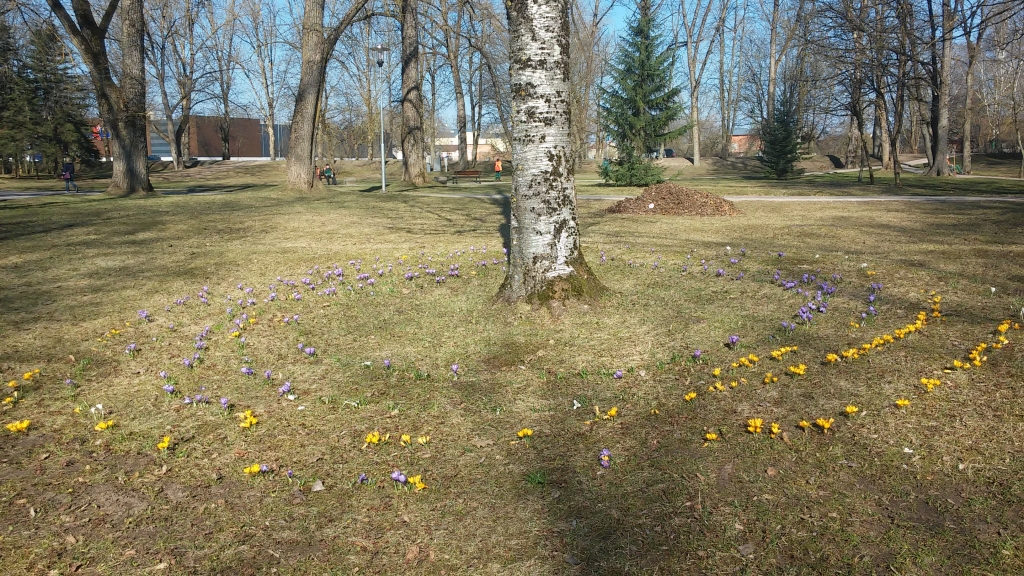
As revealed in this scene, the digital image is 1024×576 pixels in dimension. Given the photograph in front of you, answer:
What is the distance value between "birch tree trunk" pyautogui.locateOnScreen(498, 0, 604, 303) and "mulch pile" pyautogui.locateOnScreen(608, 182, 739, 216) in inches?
342

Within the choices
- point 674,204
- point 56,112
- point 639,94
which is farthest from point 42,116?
point 674,204

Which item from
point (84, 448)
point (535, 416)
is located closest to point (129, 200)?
point (84, 448)

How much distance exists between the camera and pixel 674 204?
14164 mm

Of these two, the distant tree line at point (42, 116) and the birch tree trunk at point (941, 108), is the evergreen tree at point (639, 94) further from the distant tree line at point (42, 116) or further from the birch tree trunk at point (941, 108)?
the distant tree line at point (42, 116)

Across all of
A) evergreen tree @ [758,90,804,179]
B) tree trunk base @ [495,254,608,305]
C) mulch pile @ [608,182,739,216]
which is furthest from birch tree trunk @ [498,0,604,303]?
evergreen tree @ [758,90,804,179]

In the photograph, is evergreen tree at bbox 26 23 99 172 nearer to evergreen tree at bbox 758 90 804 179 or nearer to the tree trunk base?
evergreen tree at bbox 758 90 804 179

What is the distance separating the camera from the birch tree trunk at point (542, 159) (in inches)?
214

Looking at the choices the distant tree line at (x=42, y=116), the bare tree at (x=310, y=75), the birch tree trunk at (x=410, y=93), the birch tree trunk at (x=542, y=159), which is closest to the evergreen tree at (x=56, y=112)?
the distant tree line at (x=42, y=116)

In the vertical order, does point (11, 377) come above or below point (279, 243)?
below

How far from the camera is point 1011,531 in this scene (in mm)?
2686

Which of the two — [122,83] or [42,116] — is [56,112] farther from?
[122,83]

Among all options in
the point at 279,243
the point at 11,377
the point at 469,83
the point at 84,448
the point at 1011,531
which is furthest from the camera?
the point at 469,83

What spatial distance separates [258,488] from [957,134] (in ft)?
238

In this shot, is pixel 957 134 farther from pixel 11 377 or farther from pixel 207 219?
pixel 11 377
